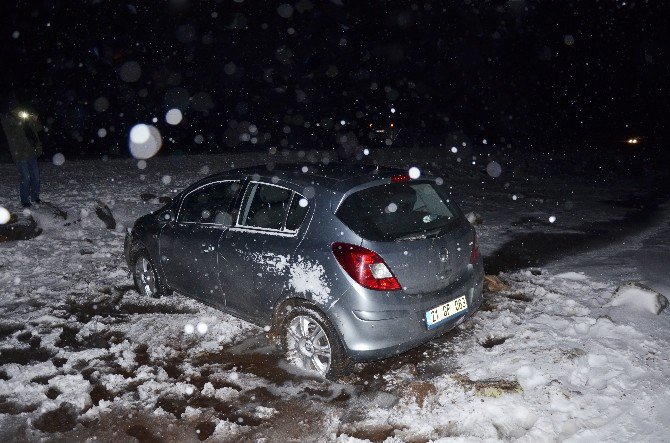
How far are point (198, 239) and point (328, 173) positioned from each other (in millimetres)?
1554

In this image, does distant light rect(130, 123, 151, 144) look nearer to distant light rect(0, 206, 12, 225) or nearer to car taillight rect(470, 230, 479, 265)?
distant light rect(0, 206, 12, 225)

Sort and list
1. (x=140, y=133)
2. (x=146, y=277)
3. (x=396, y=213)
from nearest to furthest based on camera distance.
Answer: (x=396, y=213)
(x=146, y=277)
(x=140, y=133)

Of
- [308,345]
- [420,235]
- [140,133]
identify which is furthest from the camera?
[140,133]

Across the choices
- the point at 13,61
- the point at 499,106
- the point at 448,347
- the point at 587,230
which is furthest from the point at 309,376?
the point at 499,106

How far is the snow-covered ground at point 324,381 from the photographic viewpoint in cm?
343

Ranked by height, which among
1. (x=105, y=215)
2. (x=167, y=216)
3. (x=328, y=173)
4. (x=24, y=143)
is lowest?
(x=105, y=215)

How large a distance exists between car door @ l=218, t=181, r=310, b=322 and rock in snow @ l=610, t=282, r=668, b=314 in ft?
12.1

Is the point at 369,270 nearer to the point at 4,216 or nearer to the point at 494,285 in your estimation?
the point at 494,285

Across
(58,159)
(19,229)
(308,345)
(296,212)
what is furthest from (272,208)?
(58,159)

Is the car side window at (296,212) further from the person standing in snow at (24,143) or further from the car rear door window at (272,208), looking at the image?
the person standing in snow at (24,143)

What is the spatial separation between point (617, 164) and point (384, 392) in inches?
931

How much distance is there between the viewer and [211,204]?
5.07 meters

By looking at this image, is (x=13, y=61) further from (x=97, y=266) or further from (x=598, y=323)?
(x=598, y=323)

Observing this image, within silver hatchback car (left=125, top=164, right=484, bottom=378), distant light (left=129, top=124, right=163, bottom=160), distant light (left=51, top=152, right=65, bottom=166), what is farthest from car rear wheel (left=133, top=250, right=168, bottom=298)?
distant light (left=129, top=124, right=163, bottom=160)
